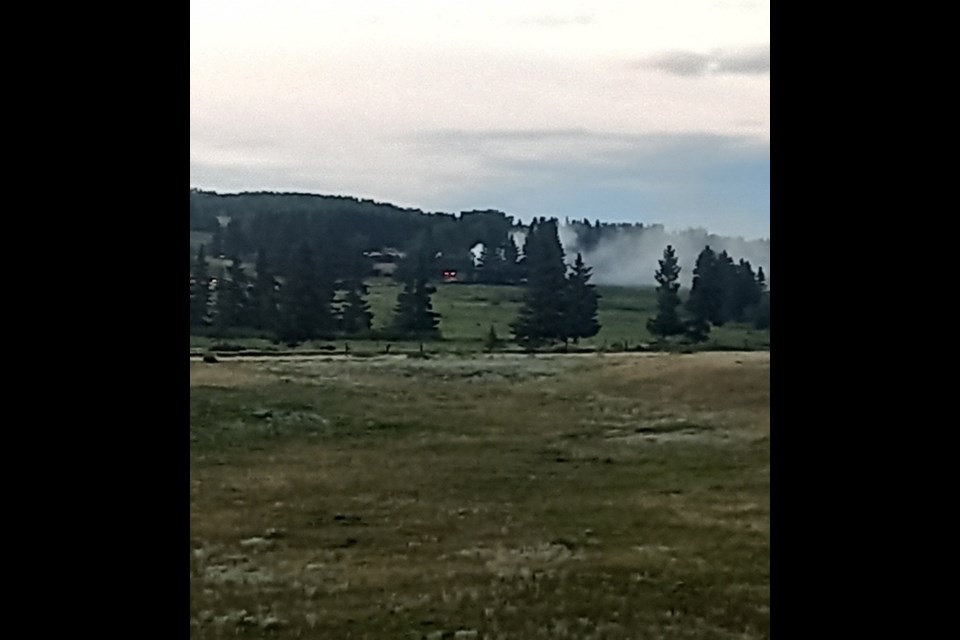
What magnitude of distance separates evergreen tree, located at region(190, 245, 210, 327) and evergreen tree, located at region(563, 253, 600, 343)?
0.43 meters

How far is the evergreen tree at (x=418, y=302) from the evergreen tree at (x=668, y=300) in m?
0.27

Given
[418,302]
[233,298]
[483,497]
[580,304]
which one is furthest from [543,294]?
[233,298]

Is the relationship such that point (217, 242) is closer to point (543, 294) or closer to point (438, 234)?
point (438, 234)

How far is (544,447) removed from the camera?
1364 mm

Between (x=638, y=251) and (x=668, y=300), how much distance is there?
7 cm

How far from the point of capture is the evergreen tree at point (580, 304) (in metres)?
Result: 1.36

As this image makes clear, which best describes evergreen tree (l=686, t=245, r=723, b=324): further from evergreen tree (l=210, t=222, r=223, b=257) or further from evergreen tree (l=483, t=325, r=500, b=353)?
evergreen tree (l=210, t=222, r=223, b=257)

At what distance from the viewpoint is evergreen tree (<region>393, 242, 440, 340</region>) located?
1380 mm

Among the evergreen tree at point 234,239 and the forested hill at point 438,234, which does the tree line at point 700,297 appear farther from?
the evergreen tree at point 234,239

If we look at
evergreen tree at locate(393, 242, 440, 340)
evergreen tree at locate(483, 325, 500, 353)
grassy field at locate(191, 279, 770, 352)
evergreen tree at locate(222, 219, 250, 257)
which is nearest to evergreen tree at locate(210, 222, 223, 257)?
evergreen tree at locate(222, 219, 250, 257)
